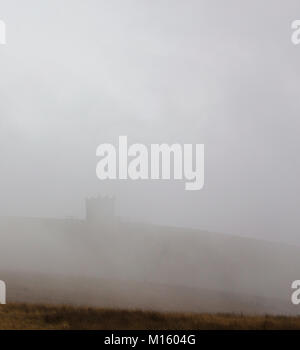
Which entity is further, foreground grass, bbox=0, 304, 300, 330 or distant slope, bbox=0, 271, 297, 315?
distant slope, bbox=0, 271, 297, 315

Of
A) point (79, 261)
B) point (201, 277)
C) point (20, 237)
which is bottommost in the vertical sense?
point (201, 277)

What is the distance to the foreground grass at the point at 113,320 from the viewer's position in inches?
347

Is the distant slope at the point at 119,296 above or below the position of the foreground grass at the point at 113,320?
below

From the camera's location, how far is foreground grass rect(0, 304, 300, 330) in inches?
347

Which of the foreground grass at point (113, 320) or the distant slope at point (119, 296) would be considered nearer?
the foreground grass at point (113, 320)

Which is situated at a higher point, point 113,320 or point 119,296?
point 113,320

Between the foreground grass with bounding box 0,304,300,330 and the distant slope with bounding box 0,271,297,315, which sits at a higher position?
the foreground grass with bounding box 0,304,300,330

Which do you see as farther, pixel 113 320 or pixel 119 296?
pixel 119 296

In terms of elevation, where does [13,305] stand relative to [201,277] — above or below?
above

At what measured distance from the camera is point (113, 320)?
9117 mm
